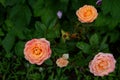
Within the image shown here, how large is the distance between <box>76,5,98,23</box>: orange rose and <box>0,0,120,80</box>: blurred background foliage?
0.06 meters

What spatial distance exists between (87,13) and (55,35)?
0.29 m

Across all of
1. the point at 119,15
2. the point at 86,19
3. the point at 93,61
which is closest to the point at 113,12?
the point at 119,15

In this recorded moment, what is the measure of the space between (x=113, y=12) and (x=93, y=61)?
1.02ft

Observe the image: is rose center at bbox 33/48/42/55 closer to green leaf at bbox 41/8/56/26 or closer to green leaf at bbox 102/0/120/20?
green leaf at bbox 41/8/56/26

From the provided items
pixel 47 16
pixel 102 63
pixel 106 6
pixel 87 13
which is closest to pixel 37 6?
pixel 47 16

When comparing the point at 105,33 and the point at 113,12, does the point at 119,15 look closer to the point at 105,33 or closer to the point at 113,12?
the point at 113,12

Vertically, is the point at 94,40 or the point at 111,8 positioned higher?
the point at 111,8

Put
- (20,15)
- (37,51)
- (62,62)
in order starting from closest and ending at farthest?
(37,51) → (20,15) → (62,62)

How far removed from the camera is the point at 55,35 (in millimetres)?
2111

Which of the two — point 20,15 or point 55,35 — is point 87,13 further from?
point 20,15

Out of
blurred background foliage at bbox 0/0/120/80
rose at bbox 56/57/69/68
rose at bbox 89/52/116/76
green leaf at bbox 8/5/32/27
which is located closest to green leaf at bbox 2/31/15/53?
blurred background foliage at bbox 0/0/120/80

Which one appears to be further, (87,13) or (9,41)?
(9,41)

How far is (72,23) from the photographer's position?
2227 mm

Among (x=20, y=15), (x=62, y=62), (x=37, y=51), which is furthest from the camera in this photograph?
(x=62, y=62)
